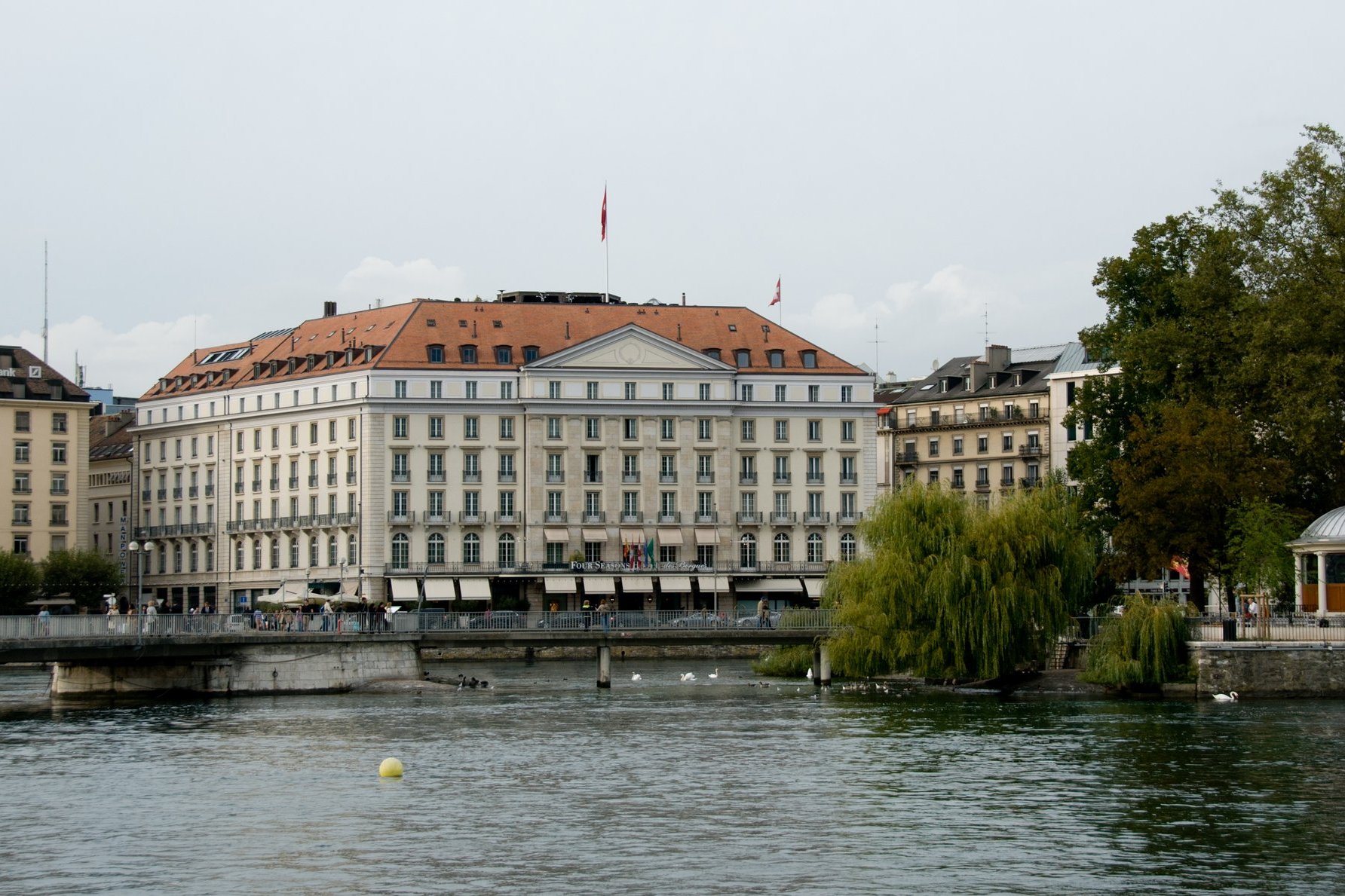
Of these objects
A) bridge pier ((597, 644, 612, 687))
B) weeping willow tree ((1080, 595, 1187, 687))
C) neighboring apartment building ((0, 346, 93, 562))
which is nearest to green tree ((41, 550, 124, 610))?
neighboring apartment building ((0, 346, 93, 562))

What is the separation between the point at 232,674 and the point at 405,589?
166 feet

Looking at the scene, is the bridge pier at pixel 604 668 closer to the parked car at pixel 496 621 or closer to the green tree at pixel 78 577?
the parked car at pixel 496 621

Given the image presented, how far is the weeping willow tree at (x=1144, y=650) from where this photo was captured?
76.4 meters

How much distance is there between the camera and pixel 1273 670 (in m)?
75.2

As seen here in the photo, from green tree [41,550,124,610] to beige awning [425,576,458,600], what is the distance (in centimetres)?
2077

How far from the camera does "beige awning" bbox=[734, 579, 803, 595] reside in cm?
13912

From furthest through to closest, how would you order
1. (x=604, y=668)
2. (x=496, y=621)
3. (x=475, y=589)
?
(x=475, y=589), (x=496, y=621), (x=604, y=668)

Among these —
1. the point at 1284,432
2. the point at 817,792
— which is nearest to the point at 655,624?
the point at 1284,432

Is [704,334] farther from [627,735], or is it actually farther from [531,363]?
[627,735]

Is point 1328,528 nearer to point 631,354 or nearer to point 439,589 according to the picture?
point 631,354

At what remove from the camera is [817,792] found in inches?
1877

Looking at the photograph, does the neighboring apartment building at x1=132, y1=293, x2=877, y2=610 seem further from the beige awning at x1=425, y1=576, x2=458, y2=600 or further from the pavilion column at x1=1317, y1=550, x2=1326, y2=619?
the pavilion column at x1=1317, y1=550, x2=1326, y2=619

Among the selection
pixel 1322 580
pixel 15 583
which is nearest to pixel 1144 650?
pixel 1322 580

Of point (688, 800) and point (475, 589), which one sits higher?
point (475, 589)
